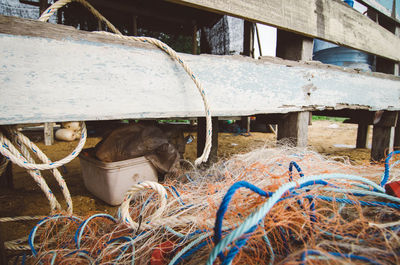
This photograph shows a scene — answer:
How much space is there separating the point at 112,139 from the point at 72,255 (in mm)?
1315

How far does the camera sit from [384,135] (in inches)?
138

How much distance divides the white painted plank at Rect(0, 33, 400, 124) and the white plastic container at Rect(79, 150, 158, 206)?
0.94 m

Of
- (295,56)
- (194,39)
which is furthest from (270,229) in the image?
(194,39)

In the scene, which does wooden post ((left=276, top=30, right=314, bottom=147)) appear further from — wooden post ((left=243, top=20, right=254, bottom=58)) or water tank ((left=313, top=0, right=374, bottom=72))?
wooden post ((left=243, top=20, right=254, bottom=58))

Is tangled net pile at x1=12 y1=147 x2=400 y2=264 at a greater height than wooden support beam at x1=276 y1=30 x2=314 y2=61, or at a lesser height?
lesser

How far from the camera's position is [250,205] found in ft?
3.11

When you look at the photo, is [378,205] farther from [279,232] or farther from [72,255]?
[72,255]

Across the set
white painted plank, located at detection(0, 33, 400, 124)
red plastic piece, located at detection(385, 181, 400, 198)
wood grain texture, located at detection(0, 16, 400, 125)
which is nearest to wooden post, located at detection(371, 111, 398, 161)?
white painted plank, located at detection(0, 33, 400, 124)

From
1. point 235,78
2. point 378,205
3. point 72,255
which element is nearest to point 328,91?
point 235,78

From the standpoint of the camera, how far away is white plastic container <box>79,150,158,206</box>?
1958 mm

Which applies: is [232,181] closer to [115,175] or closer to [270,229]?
[270,229]

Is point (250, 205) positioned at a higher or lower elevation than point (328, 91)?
lower

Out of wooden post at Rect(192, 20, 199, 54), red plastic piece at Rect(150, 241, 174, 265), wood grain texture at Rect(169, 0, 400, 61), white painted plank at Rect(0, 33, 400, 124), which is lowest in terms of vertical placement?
red plastic piece at Rect(150, 241, 174, 265)

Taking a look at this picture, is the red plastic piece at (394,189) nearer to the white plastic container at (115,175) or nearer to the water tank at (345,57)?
the white plastic container at (115,175)
